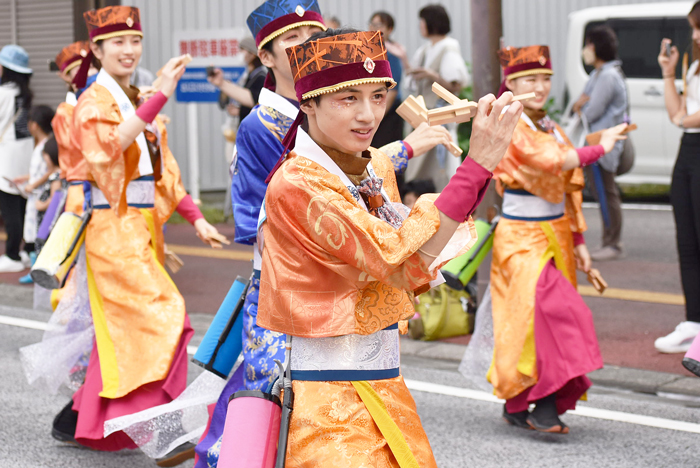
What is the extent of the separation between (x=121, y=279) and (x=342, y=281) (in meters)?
2.21

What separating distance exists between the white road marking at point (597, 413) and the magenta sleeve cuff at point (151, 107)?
7.17ft

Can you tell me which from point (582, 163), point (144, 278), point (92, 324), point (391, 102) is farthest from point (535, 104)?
Answer: point (391, 102)

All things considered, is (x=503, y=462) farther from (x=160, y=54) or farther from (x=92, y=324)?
(x=160, y=54)

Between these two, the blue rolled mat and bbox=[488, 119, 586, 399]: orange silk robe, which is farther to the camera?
bbox=[488, 119, 586, 399]: orange silk robe

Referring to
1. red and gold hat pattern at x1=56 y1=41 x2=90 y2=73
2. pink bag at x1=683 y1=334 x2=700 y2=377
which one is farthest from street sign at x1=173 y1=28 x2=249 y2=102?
pink bag at x1=683 y1=334 x2=700 y2=377

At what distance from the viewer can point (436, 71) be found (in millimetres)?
8320

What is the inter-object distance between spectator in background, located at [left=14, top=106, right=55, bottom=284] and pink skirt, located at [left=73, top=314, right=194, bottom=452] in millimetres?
4786

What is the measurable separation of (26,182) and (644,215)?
6.97 meters

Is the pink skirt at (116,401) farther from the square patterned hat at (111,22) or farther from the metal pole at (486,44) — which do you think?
the metal pole at (486,44)

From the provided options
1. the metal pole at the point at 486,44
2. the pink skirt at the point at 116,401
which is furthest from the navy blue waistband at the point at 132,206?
the metal pole at the point at 486,44

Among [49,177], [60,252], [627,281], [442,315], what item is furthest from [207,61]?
[60,252]

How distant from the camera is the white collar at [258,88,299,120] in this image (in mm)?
3230

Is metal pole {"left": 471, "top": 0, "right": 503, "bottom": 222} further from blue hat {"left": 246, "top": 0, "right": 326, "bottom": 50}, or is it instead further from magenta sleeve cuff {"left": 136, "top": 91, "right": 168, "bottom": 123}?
blue hat {"left": 246, "top": 0, "right": 326, "bottom": 50}

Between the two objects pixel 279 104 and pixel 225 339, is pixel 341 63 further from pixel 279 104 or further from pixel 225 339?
pixel 225 339
